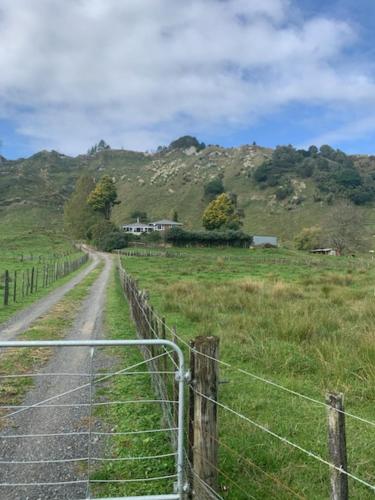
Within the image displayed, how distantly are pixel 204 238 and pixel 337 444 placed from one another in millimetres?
78866

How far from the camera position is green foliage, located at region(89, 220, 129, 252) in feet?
256

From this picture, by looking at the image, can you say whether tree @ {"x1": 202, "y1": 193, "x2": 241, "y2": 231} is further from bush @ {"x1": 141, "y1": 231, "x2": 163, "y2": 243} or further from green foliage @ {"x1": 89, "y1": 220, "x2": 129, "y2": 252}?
green foliage @ {"x1": 89, "y1": 220, "x2": 129, "y2": 252}

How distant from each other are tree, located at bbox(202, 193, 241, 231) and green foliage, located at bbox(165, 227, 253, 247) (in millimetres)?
9873

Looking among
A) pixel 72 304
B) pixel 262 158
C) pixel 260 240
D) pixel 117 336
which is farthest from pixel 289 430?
pixel 262 158

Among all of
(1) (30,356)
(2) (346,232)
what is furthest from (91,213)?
(1) (30,356)

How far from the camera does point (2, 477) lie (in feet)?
15.4

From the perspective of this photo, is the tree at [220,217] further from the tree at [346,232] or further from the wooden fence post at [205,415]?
the wooden fence post at [205,415]

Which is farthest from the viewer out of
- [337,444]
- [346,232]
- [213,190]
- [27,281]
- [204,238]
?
[213,190]

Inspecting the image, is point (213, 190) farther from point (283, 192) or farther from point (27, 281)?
point (27, 281)

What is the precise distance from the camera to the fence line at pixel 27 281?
19.8 m

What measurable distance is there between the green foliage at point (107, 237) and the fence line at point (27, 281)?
31916 millimetres

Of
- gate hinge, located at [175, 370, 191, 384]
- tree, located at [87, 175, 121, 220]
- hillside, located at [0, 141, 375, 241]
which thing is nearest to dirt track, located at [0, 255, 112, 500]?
gate hinge, located at [175, 370, 191, 384]

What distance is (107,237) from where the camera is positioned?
259ft

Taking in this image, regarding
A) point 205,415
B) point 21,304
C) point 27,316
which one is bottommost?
point 21,304
